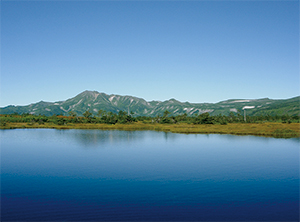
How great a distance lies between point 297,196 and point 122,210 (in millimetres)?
14973

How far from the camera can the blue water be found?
1659cm

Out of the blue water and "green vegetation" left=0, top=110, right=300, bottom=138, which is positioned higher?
"green vegetation" left=0, top=110, right=300, bottom=138

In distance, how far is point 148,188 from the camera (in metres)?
21.7

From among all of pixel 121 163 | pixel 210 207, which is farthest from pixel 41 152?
pixel 210 207

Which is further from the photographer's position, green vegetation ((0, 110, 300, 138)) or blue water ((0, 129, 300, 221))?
green vegetation ((0, 110, 300, 138))

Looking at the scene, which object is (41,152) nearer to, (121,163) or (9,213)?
(121,163)

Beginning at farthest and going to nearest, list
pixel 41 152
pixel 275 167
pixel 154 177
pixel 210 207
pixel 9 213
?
1. pixel 41 152
2. pixel 275 167
3. pixel 154 177
4. pixel 210 207
5. pixel 9 213

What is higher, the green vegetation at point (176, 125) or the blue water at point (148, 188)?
the green vegetation at point (176, 125)

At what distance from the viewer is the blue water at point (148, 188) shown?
653 inches

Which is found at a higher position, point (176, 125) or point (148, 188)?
point (176, 125)

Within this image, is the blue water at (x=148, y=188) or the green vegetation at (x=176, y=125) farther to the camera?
the green vegetation at (x=176, y=125)

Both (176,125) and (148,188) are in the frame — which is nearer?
(148,188)

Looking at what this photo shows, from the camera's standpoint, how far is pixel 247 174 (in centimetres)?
2692

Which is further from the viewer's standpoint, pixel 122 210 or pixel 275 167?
pixel 275 167
